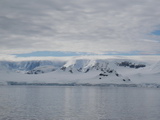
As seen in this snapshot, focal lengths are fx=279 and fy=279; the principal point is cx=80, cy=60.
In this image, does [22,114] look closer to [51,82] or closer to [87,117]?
[87,117]

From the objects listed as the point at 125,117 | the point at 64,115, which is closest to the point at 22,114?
the point at 64,115

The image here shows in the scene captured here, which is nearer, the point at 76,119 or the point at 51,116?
the point at 76,119

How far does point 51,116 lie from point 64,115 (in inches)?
82.0

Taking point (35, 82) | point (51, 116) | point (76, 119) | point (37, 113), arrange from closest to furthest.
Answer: point (76, 119), point (51, 116), point (37, 113), point (35, 82)

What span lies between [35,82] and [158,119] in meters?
162

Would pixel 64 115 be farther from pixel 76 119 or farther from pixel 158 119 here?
pixel 158 119

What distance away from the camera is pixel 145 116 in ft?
132

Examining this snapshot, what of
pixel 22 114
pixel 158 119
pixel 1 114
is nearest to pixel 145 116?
pixel 158 119

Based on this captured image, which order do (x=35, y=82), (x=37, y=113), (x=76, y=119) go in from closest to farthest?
(x=76, y=119) < (x=37, y=113) < (x=35, y=82)

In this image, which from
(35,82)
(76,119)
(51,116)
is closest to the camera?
(76,119)

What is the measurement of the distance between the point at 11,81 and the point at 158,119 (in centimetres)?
16846

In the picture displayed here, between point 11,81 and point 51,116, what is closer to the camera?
point 51,116

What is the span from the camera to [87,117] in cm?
3841

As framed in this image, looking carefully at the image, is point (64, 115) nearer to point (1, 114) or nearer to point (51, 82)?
point (1, 114)
